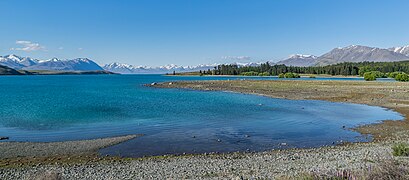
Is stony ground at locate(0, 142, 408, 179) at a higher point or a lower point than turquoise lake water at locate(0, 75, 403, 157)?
higher

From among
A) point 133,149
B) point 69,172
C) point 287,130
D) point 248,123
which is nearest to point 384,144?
point 287,130

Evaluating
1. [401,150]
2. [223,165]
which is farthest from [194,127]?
[401,150]

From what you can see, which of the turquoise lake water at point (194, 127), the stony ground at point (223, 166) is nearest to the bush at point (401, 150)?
the stony ground at point (223, 166)

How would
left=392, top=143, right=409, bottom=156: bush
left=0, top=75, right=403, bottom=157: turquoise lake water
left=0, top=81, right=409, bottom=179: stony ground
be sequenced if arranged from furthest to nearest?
left=0, top=75, right=403, bottom=157: turquoise lake water < left=392, top=143, right=409, bottom=156: bush < left=0, top=81, right=409, bottom=179: stony ground

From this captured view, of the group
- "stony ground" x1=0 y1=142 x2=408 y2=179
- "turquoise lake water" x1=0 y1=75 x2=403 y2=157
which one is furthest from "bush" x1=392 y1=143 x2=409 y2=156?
"turquoise lake water" x1=0 y1=75 x2=403 y2=157

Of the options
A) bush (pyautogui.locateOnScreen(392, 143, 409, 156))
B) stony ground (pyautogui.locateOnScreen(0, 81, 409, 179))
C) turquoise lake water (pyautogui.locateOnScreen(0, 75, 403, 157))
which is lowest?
turquoise lake water (pyautogui.locateOnScreen(0, 75, 403, 157))

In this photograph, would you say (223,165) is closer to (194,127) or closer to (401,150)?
(401,150)

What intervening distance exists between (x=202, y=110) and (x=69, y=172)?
2686 centimetres

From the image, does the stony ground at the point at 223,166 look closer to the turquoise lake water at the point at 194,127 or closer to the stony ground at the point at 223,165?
the stony ground at the point at 223,165

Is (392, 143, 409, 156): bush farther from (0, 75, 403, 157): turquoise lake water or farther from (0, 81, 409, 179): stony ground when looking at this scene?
(0, 75, 403, 157): turquoise lake water

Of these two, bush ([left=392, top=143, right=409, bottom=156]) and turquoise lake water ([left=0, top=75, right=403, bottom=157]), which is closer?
bush ([left=392, top=143, right=409, bottom=156])

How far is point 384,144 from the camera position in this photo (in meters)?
19.8

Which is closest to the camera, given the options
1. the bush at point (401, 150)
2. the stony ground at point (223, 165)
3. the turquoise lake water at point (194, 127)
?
the stony ground at point (223, 165)

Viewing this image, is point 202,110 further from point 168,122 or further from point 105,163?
point 105,163
